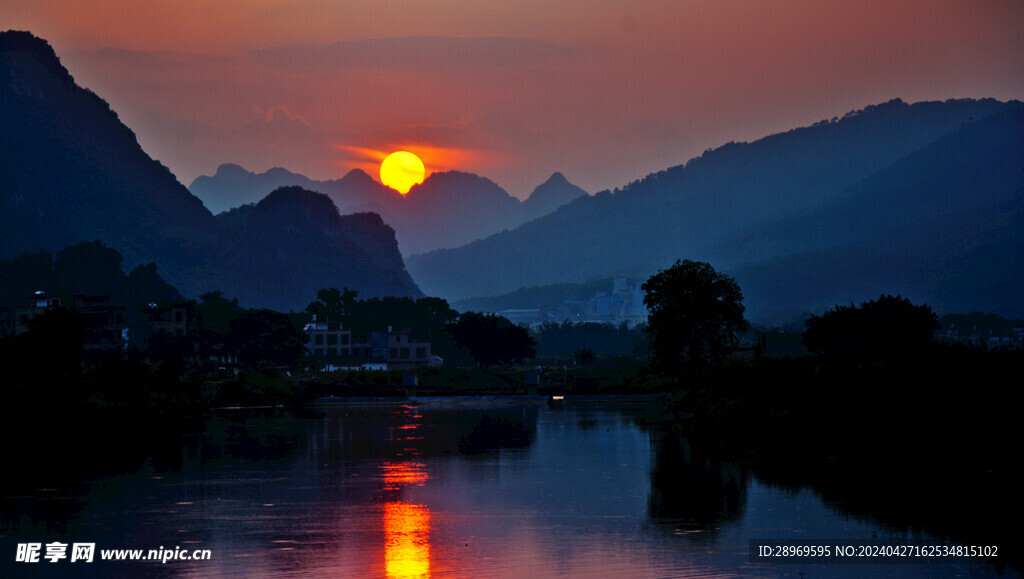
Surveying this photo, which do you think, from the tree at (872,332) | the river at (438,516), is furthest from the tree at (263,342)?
the river at (438,516)

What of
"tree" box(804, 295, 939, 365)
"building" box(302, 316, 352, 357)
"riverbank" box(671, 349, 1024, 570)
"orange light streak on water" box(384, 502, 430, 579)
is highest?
"building" box(302, 316, 352, 357)

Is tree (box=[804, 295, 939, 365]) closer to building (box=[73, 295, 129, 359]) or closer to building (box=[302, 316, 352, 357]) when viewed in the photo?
building (box=[73, 295, 129, 359])

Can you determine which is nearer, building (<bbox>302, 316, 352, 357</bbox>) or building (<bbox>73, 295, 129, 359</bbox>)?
building (<bbox>73, 295, 129, 359</bbox>)

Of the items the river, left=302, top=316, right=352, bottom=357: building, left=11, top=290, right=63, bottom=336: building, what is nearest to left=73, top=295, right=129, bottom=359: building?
left=11, top=290, right=63, bottom=336: building

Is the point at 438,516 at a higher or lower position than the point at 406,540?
higher

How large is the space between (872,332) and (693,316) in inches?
595

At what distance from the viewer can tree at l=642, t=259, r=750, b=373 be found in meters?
93.9

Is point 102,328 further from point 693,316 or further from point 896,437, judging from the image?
point 896,437

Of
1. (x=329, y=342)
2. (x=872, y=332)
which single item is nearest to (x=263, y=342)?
(x=329, y=342)

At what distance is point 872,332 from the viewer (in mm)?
84938

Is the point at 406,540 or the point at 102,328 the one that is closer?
the point at 406,540

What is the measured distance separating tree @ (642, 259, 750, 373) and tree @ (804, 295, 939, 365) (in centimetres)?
799

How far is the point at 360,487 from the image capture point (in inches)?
1682

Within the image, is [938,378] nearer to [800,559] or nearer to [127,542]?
[800,559]
